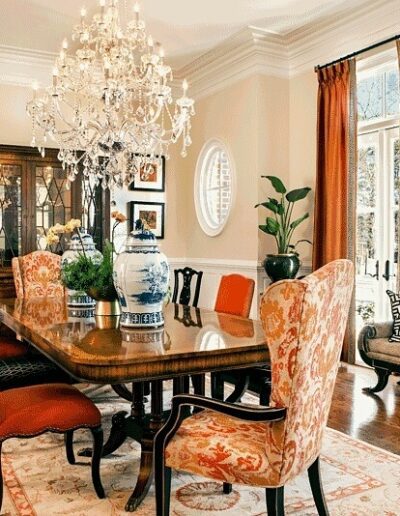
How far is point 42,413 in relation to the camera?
215 cm

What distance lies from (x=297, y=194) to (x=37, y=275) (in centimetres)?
245

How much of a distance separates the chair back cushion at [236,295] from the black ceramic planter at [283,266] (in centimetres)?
176

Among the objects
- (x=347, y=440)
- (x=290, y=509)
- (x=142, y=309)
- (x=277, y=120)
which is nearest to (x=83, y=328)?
(x=142, y=309)

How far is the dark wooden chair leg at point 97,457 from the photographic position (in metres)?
2.23

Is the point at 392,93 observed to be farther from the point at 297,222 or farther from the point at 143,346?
the point at 143,346

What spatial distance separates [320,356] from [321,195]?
3634 mm

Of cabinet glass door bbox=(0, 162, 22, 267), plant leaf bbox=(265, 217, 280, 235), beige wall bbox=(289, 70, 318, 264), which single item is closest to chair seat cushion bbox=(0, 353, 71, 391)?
cabinet glass door bbox=(0, 162, 22, 267)

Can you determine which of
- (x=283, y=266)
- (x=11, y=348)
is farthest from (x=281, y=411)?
(x=283, y=266)

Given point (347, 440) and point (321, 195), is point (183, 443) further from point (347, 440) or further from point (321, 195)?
point (321, 195)

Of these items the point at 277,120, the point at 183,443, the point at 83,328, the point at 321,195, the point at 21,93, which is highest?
the point at 21,93

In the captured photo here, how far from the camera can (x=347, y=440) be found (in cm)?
299

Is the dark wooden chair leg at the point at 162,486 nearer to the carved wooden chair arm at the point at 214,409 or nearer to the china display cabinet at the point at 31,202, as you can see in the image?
the carved wooden chair arm at the point at 214,409

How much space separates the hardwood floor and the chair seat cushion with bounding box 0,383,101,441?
161 cm

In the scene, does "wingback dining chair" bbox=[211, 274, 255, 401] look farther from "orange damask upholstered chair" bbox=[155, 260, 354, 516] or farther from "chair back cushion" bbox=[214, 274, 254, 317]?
"orange damask upholstered chair" bbox=[155, 260, 354, 516]
